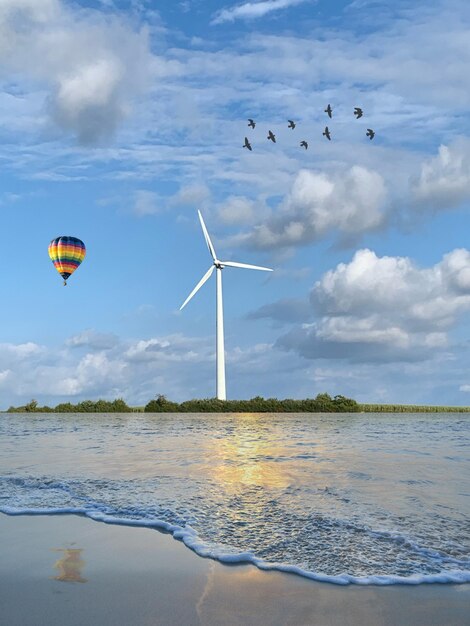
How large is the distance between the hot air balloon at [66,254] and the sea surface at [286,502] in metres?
40.6

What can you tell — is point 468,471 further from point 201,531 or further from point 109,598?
point 109,598

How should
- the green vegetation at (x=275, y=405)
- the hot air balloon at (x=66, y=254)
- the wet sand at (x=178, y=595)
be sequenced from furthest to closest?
the green vegetation at (x=275, y=405) < the hot air balloon at (x=66, y=254) < the wet sand at (x=178, y=595)

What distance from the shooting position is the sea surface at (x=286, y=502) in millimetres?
7848

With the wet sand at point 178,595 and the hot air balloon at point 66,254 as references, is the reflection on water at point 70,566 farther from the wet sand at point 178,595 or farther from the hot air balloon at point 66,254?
the hot air balloon at point 66,254

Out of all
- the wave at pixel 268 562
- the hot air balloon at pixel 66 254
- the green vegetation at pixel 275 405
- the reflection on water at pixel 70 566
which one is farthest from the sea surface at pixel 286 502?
the green vegetation at pixel 275 405

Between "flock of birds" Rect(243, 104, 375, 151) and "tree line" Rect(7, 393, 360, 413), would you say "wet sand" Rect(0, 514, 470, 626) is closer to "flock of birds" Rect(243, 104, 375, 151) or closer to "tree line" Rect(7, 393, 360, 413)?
"flock of birds" Rect(243, 104, 375, 151)

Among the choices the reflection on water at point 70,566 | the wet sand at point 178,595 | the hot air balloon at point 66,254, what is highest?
the hot air balloon at point 66,254

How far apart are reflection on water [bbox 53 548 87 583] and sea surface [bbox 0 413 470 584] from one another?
1.67 meters

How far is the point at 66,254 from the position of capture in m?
61.2

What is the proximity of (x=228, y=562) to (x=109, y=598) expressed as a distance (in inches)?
75.1

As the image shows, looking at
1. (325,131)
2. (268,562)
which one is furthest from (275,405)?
(268,562)

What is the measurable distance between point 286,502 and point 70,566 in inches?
229

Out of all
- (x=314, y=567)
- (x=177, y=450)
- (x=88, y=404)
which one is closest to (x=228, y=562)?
(x=314, y=567)

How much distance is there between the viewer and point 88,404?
10869cm
